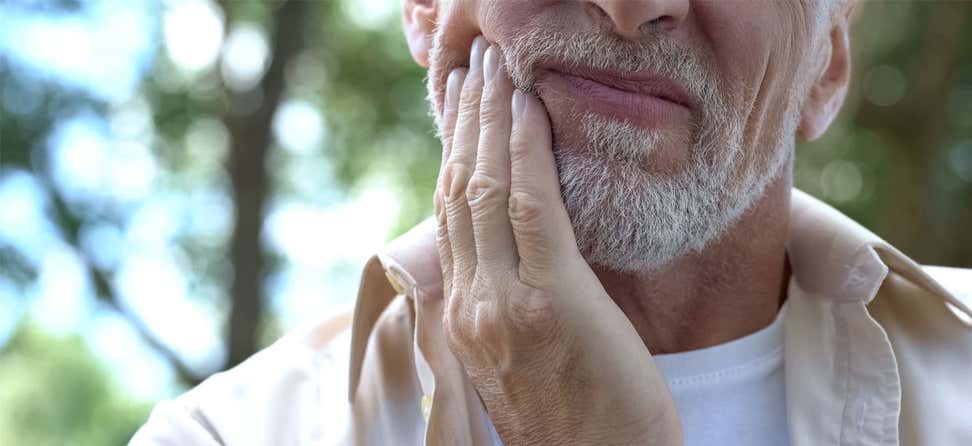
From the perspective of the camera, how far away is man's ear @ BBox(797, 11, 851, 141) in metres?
2.46

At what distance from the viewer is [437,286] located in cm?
221

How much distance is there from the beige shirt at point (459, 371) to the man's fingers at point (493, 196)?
374 millimetres

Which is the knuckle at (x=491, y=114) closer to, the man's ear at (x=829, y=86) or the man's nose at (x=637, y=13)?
the man's nose at (x=637, y=13)

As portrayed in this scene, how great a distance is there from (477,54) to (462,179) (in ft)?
1.04

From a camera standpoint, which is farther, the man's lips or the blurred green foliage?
the blurred green foliage

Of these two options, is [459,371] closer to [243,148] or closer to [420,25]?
[420,25]

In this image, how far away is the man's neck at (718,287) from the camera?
2.30m

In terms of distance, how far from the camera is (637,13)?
6.01ft

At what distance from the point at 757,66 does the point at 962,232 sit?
7579 millimetres

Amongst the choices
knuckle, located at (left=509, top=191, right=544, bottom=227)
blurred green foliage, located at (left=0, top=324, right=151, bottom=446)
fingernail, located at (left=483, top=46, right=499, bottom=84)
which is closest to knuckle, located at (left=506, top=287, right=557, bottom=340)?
knuckle, located at (left=509, top=191, right=544, bottom=227)

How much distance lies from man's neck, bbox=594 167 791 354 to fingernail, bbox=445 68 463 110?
550 millimetres

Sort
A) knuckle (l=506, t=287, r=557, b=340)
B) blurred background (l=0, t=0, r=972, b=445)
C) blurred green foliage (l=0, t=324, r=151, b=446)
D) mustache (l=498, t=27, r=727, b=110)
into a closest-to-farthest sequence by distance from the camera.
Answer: knuckle (l=506, t=287, r=557, b=340)
mustache (l=498, t=27, r=727, b=110)
blurred background (l=0, t=0, r=972, b=445)
blurred green foliage (l=0, t=324, r=151, b=446)

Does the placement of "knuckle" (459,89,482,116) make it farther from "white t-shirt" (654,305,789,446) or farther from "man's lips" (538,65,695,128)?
"white t-shirt" (654,305,789,446)

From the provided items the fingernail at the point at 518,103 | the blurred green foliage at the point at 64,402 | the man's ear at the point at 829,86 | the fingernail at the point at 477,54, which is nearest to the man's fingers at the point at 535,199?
the fingernail at the point at 518,103
